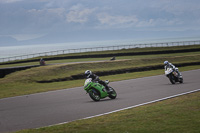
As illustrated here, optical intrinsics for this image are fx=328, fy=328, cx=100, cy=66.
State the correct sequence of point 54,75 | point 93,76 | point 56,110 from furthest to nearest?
point 54,75 → point 93,76 → point 56,110

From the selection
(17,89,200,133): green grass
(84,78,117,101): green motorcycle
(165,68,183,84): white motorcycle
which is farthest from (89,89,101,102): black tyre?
(165,68,183,84): white motorcycle

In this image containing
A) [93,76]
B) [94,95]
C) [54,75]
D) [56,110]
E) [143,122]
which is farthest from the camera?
[54,75]

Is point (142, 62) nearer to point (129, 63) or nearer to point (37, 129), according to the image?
point (129, 63)

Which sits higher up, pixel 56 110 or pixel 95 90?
pixel 95 90

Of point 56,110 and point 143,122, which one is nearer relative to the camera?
point 143,122

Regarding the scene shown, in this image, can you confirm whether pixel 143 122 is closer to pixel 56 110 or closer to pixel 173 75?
pixel 56 110

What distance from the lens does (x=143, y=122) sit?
930 centimetres

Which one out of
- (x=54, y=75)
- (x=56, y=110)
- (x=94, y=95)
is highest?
(x=54, y=75)

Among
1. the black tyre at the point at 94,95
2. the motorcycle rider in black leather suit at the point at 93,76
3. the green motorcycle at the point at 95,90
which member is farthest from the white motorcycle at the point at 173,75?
the black tyre at the point at 94,95

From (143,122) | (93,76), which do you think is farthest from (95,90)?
(143,122)

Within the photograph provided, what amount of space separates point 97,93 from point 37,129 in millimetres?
6253

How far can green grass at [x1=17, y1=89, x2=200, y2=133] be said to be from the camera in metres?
8.32

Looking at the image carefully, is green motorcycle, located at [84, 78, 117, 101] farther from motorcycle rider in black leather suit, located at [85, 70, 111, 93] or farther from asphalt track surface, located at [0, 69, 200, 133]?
asphalt track surface, located at [0, 69, 200, 133]

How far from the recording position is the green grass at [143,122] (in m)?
8.32
